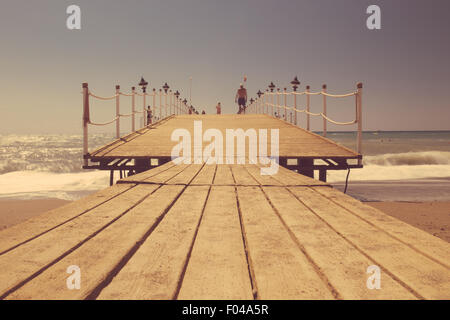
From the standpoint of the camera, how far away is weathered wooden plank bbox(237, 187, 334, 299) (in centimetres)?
125

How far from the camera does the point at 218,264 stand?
153cm

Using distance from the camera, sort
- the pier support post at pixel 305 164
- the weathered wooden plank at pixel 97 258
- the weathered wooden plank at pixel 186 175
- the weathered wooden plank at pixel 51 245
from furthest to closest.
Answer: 1. the pier support post at pixel 305 164
2. the weathered wooden plank at pixel 186 175
3. the weathered wooden plank at pixel 51 245
4. the weathered wooden plank at pixel 97 258

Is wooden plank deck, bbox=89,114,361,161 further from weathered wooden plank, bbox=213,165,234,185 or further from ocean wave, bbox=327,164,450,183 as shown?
ocean wave, bbox=327,164,450,183

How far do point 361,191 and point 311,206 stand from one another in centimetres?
1743

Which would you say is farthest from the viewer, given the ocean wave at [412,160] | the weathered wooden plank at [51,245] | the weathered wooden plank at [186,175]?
the ocean wave at [412,160]

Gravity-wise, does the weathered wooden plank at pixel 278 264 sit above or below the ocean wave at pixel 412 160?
above

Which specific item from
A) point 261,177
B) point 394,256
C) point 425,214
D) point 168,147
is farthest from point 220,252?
point 425,214

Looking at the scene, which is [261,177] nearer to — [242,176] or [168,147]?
[242,176]

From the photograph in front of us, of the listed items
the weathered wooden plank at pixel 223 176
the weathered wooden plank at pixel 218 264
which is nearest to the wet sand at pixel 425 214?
the weathered wooden plank at pixel 223 176

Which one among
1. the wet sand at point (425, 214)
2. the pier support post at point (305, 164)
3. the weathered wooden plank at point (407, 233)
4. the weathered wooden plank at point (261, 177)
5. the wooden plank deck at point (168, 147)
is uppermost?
the wooden plank deck at point (168, 147)

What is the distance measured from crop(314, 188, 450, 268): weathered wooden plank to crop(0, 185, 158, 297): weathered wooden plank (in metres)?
1.71

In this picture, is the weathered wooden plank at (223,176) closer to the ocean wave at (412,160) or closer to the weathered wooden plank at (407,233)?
the weathered wooden plank at (407,233)

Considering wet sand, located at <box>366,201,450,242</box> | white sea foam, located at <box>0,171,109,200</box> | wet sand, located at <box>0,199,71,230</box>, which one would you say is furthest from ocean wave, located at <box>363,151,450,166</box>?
wet sand, located at <box>0,199,71,230</box>

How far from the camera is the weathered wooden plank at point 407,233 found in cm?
168
